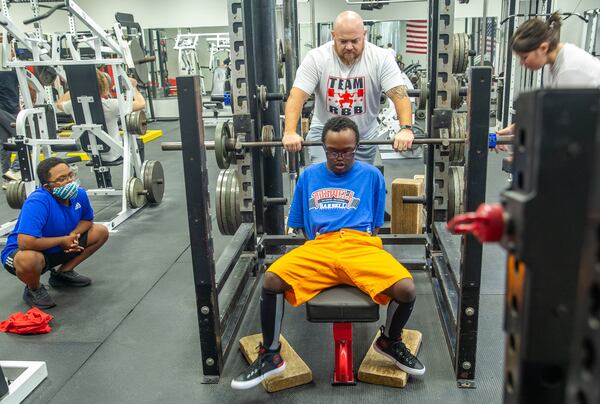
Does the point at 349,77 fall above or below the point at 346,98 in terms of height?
above

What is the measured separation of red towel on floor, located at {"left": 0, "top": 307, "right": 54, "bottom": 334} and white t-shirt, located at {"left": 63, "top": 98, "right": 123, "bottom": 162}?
7.76ft

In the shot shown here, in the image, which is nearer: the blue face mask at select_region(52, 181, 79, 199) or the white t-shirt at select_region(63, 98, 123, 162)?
the blue face mask at select_region(52, 181, 79, 199)

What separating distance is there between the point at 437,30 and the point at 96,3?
10.7 metres

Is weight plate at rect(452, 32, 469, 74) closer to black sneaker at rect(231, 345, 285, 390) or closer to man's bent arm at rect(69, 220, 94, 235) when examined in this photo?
black sneaker at rect(231, 345, 285, 390)

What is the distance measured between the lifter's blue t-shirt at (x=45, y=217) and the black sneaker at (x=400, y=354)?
1891 mm

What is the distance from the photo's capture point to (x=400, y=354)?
210 centimetres

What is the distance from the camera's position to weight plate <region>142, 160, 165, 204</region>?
4.69 meters

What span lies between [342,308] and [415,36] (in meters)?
9.49

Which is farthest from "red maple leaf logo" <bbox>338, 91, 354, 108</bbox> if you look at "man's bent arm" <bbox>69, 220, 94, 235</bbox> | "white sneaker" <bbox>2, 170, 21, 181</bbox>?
"white sneaker" <bbox>2, 170, 21, 181</bbox>

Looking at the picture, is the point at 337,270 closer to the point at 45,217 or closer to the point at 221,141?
the point at 221,141

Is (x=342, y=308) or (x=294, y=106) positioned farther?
(x=294, y=106)

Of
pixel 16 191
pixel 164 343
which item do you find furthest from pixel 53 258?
pixel 16 191

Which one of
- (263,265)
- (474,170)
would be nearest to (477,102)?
(474,170)

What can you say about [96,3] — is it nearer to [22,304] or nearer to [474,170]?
[22,304]
